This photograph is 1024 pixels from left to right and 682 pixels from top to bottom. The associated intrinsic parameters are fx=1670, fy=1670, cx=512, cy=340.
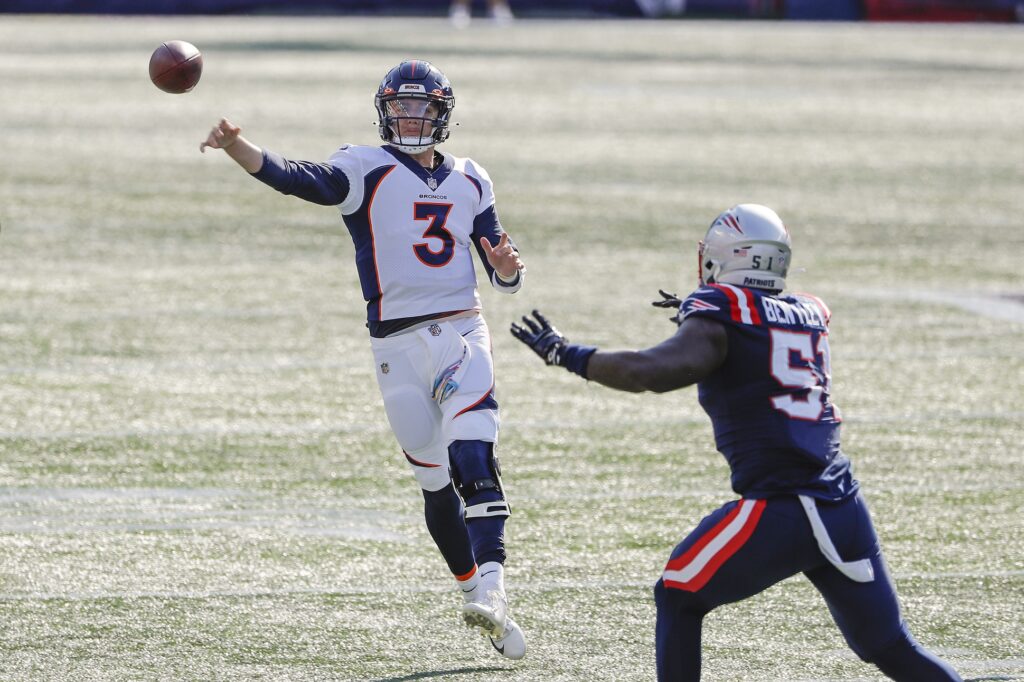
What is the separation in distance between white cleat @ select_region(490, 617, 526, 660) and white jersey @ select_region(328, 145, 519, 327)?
3.59 feet

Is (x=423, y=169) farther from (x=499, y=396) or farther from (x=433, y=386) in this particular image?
(x=499, y=396)

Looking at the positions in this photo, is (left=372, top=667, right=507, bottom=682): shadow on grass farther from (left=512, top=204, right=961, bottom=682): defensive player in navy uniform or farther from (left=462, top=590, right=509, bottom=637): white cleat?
(left=512, top=204, right=961, bottom=682): defensive player in navy uniform

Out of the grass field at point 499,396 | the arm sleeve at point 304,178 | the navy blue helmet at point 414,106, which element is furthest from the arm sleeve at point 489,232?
the grass field at point 499,396

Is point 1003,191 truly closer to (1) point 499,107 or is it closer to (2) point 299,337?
(1) point 499,107

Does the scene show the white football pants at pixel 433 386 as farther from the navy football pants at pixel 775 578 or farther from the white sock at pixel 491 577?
the navy football pants at pixel 775 578

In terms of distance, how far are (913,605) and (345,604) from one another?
1.94 m

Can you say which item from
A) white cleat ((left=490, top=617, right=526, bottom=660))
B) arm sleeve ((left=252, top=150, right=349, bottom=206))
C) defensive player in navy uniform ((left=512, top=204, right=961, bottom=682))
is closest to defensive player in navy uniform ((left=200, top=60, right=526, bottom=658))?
arm sleeve ((left=252, top=150, right=349, bottom=206))

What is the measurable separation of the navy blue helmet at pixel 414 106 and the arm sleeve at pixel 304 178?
29cm

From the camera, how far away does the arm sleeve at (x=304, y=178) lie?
5301mm

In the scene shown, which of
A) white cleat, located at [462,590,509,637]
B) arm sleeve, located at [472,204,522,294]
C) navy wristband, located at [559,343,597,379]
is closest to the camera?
navy wristband, located at [559,343,597,379]

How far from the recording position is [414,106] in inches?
220

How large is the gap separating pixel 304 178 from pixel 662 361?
1.60 meters

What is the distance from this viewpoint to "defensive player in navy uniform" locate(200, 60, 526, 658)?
534 centimetres

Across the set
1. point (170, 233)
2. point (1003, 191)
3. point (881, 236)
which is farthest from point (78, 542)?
point (1003, 191)
